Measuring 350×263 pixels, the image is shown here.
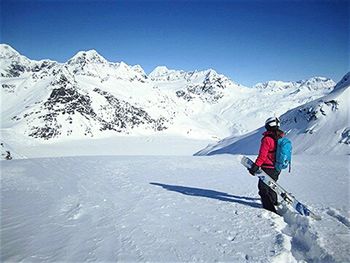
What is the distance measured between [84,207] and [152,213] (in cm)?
190

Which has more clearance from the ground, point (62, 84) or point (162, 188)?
point (62, 84)

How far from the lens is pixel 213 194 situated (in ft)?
28.4

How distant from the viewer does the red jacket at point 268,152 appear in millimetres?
7012

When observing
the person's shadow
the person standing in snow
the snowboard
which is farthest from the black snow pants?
the person's shadow

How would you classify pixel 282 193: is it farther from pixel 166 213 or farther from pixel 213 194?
pixel 166 213


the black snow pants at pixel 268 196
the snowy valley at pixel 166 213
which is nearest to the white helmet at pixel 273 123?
the black snow pants at pixel 268 196

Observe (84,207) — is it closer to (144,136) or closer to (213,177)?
(213,177)

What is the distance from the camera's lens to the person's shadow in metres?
7.69

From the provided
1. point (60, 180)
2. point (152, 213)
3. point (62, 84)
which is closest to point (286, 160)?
point (152, 213)

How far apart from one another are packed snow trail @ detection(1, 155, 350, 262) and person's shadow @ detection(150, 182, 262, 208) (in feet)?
0.09

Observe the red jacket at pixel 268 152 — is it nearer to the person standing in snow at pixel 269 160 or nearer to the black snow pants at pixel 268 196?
the person standing in snow at pixel 269 160

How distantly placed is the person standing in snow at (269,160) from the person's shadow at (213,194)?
474mm

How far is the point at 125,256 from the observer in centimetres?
479

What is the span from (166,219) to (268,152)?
2.94 m
